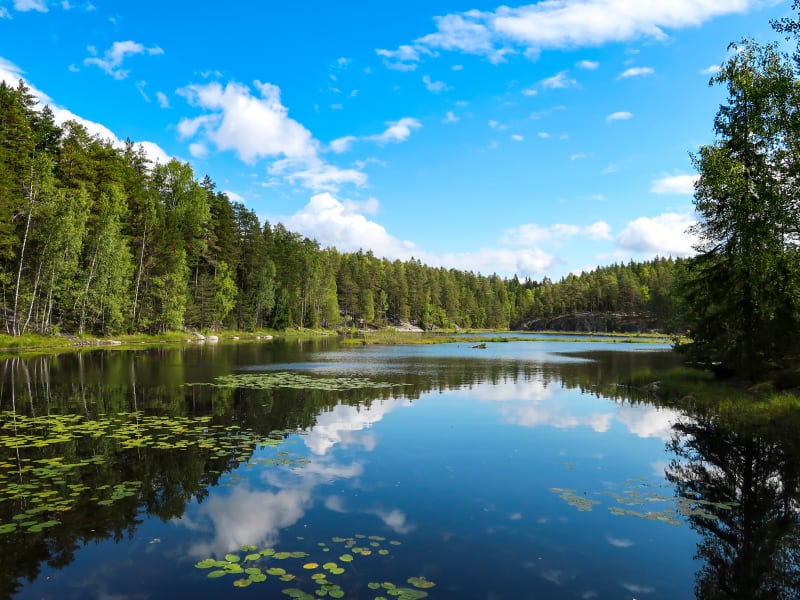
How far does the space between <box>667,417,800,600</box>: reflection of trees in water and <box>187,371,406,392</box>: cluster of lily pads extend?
18058 mm

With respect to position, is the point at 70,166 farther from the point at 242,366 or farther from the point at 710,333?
the point at 710,333

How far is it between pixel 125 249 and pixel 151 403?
162ft

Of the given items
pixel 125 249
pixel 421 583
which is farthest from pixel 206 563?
pixel 125 249

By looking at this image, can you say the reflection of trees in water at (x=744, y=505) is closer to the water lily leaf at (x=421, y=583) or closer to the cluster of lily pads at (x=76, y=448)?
the water lily leaf at (x=421, y=583)

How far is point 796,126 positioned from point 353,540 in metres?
22.0

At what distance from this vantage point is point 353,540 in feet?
29.4

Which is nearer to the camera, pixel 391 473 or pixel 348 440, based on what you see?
pixel 391 473

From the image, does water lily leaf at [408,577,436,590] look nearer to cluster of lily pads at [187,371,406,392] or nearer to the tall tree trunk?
cluster of lily pads at [187,371,406,392]

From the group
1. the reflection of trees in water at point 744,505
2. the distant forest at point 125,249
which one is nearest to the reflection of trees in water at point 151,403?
the reflection of trees in water at point 744,505

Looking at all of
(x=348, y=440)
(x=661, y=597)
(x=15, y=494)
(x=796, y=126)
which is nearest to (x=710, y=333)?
(x=796, y=126)

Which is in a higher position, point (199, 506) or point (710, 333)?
point (710, 333)

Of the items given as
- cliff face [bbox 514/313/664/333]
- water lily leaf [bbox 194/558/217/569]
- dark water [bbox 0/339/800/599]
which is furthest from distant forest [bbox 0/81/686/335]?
cliff face [bbox 514/313/664/333]

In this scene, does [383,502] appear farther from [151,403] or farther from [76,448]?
[151,403]

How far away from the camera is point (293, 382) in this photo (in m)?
30.7
